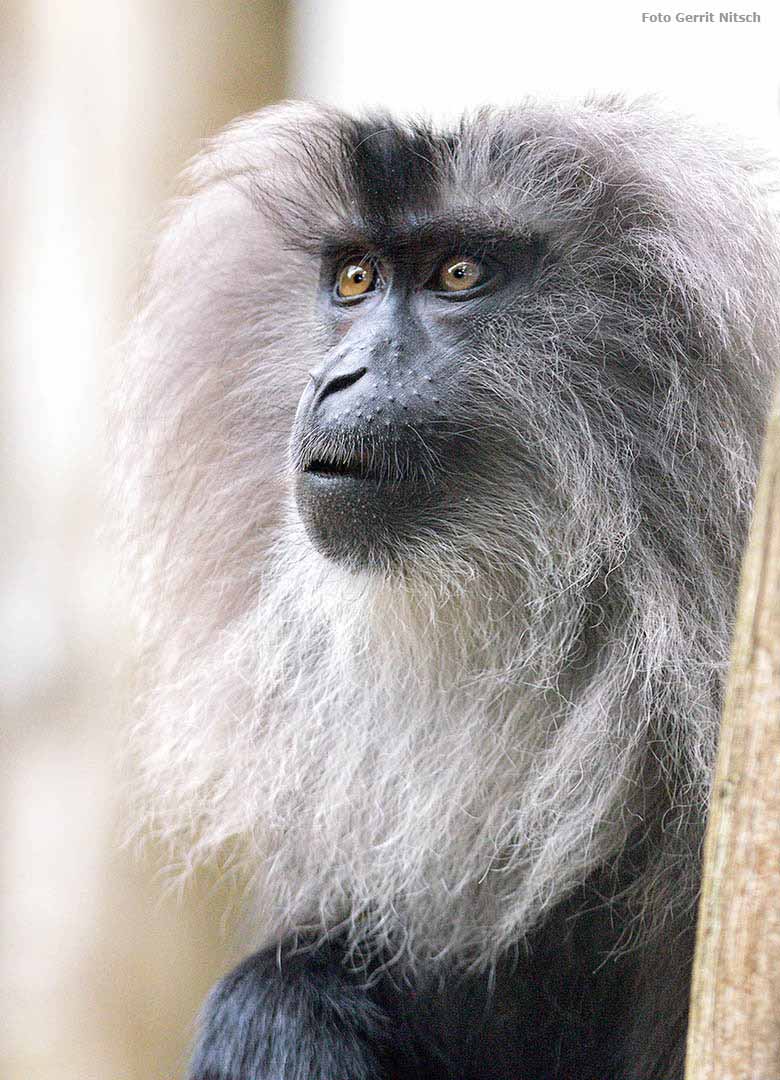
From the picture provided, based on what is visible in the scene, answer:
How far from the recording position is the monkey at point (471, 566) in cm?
203

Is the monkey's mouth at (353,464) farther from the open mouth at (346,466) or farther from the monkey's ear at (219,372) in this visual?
the monkey's ear at (219,372)

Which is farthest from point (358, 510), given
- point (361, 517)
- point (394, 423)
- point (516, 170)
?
point (516, 170)

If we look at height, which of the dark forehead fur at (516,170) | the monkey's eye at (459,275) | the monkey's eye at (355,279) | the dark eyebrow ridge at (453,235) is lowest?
the monkey's eye at (355,279)

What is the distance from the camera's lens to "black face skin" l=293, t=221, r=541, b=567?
2.01 meters

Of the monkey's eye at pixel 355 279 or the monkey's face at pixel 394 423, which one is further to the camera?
the monkey's eye at pixel 355 279

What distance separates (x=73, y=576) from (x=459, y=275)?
5.89 feet

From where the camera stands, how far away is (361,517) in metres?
2.07

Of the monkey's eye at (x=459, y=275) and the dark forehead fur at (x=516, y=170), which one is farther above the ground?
the dark forehead fur at (x=516, y=170)

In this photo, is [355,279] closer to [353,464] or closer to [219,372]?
[219,372]

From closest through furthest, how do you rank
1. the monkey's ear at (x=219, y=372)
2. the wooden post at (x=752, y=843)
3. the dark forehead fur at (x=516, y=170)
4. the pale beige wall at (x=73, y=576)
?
the wooden post at (x=752, y=843) → the dark forehead fur at (x=516, y=170) → the monkey's ear at (x=219, y=372) → the pale beige wall at (x=73, y=576)

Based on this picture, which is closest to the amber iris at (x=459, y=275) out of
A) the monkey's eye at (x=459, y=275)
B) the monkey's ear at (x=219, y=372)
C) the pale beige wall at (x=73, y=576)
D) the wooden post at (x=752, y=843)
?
the monkey's eye at (x=459, y=275)

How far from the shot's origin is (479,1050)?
7.66ft

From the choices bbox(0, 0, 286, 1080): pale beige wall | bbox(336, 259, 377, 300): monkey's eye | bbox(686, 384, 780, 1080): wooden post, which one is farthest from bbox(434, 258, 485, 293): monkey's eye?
bbox(0, 0, 286, 1080): pale beige wall

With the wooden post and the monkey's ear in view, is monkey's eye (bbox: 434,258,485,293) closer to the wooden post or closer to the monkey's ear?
the monkey's ear
